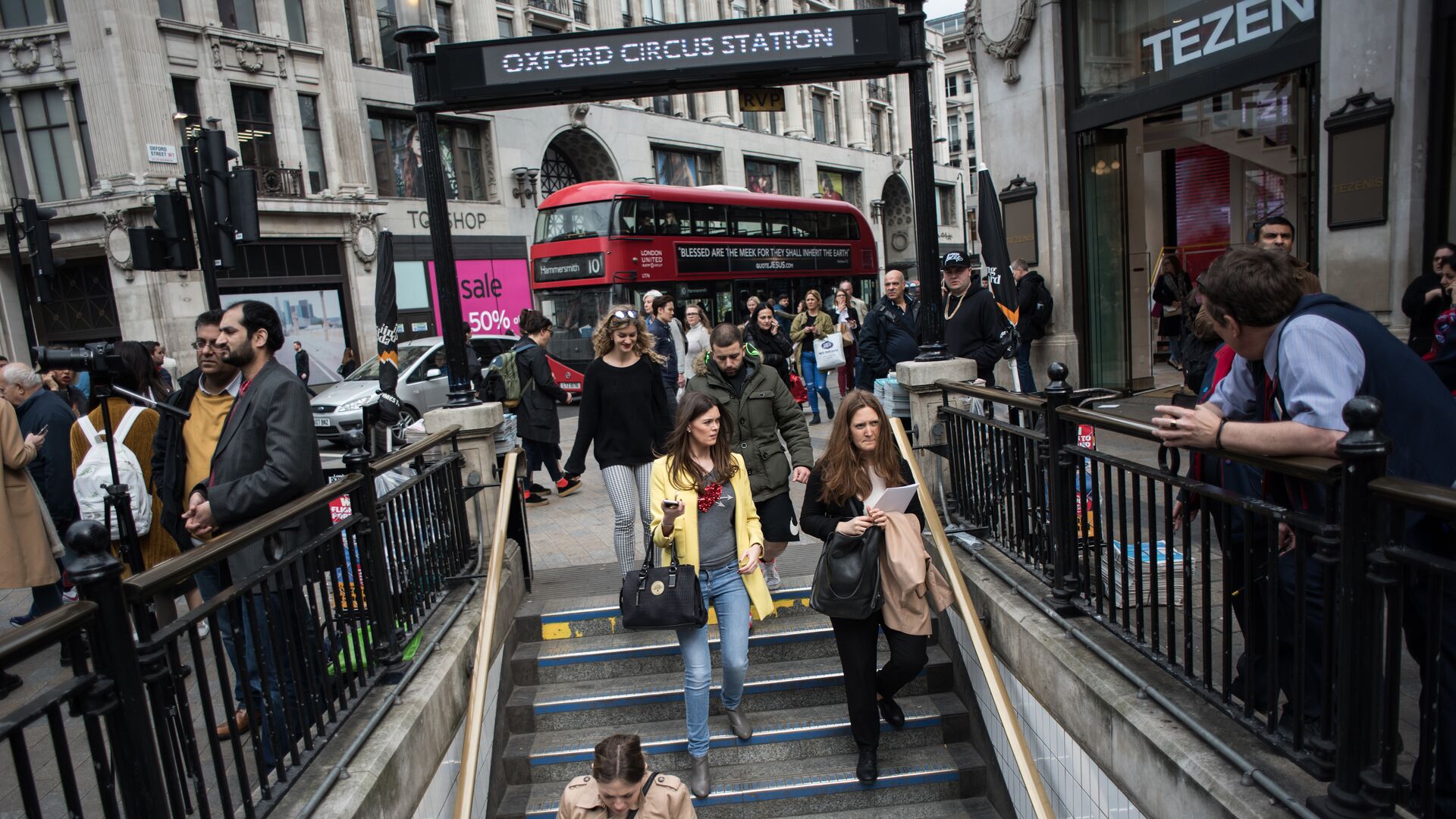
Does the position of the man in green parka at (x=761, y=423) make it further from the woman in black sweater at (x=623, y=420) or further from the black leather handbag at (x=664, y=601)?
the black leather handbag at (x=664, y=601)

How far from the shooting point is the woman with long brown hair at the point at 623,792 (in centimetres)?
369

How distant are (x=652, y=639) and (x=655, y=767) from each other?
86 cm

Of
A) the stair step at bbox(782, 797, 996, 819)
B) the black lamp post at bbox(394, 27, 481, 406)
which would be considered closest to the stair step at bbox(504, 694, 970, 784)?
the stair step at bbox(782, 797, 996, 819)

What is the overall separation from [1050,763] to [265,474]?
3794 millimetres

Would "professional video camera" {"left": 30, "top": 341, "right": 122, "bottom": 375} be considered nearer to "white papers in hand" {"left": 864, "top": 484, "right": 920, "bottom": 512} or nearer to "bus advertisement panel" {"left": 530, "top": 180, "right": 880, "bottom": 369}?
"white papers in hand" {"left": 864, "top": 484, "right": 920, "bottom": 512}

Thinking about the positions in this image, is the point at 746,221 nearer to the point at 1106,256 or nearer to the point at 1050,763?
the point at 1106,256

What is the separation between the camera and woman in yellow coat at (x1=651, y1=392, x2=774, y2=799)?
15.3 feet

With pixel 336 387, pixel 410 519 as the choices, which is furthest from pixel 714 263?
pixel 410 519

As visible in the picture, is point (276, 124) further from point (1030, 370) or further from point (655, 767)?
point (655, 767)

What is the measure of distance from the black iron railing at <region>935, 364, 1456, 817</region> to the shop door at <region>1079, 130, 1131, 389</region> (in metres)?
7.43

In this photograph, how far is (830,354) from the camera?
12.3 m

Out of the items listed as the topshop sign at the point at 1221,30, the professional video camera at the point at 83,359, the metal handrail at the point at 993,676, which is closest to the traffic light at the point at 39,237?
the professional video camera at the point at 83,359

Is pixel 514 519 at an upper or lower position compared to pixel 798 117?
lower

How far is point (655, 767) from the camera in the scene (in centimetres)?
507
